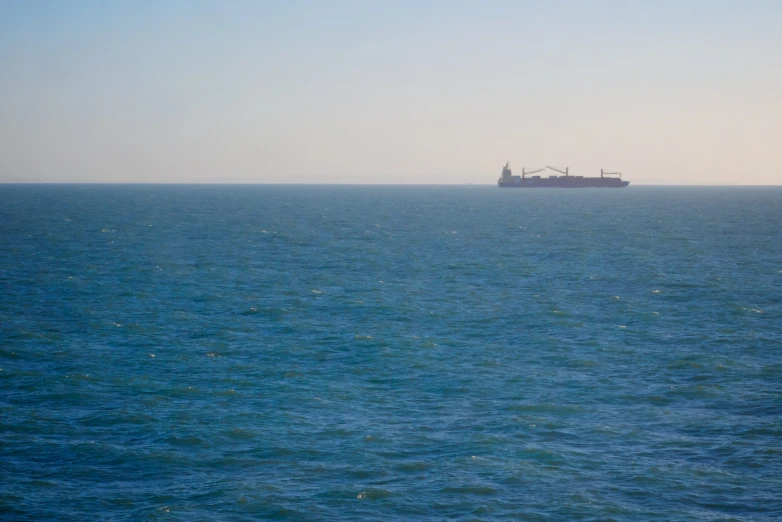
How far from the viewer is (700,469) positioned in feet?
85.7

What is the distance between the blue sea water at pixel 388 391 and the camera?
2428 cm

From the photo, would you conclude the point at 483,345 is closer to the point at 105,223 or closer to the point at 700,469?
the point at 700,469

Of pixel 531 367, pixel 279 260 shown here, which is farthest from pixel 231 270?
pixel 531 367

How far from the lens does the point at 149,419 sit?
3114cm

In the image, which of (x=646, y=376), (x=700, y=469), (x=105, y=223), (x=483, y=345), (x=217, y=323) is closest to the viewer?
(x=700, y=469)

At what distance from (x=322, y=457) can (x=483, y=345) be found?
18645 mm

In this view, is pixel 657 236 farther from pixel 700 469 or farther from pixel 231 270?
pixel 700 469

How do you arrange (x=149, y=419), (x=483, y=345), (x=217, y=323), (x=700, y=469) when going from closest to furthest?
(x=700, y=469)
(x=149, y=419)
(x=483, y=345)
(x=217, y=323)

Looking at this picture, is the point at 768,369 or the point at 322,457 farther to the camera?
the point at 768,369

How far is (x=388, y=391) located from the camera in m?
35.4

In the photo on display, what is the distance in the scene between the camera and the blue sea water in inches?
956

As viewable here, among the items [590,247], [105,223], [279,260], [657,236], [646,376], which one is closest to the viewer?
[646,376]

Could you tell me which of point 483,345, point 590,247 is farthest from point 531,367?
point 590,247

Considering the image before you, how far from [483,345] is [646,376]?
9722 mm
